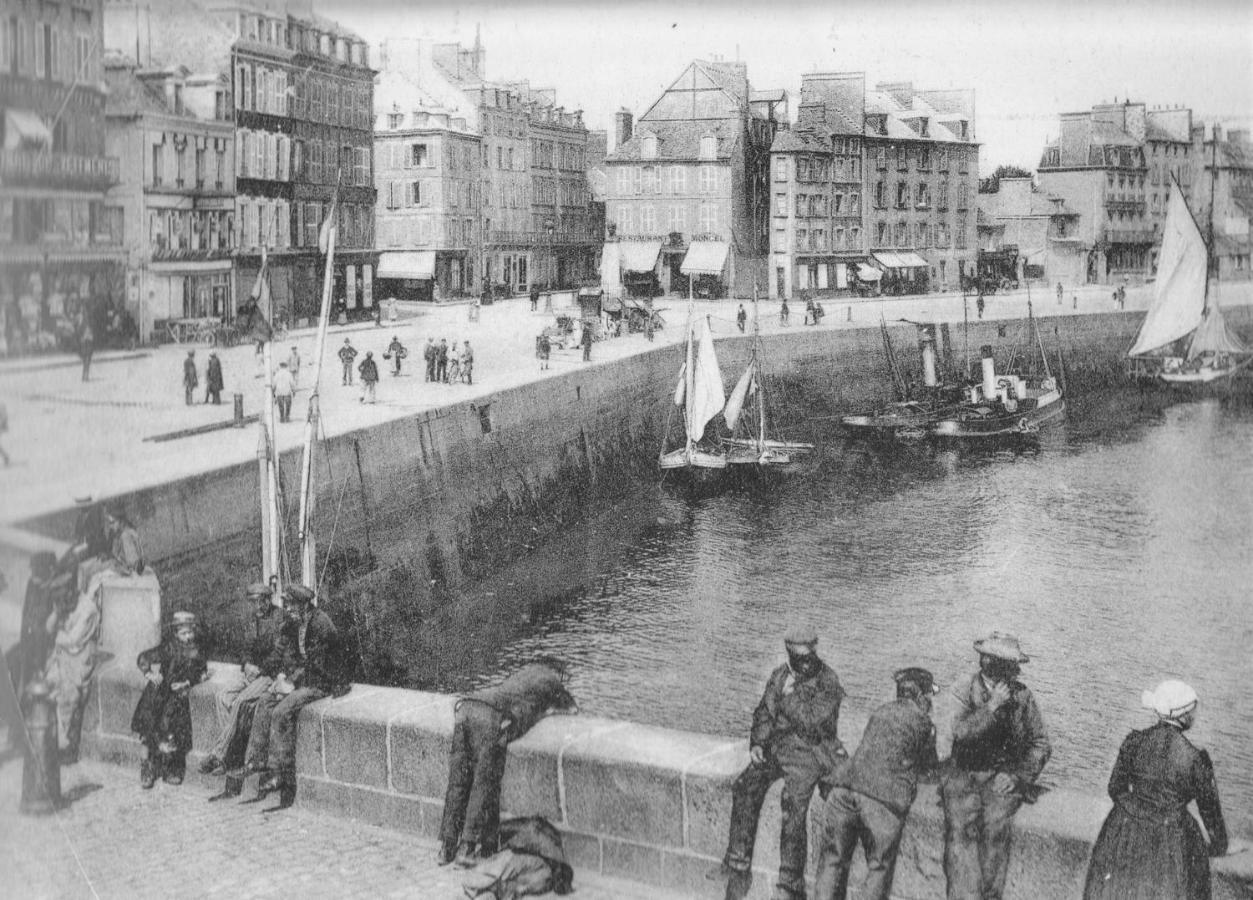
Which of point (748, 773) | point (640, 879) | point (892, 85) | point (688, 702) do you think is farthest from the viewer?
point (688, 702)

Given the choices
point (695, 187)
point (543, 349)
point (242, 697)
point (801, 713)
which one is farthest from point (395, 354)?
point (801, 713)

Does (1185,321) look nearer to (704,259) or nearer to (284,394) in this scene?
(704,259)

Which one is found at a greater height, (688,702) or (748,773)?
(748,773)

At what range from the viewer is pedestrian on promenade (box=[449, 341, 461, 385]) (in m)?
13.6

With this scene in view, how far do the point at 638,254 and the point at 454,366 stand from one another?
→ 8.31 feet

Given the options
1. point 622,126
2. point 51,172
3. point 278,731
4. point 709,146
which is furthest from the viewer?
point 709,146

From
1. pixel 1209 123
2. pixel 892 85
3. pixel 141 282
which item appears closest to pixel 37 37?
pixel 141 282

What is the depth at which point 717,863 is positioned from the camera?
14.5 feet

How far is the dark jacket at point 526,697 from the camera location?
15.1 ft

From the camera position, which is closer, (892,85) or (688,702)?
(892,85)

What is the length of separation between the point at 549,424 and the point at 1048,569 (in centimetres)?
569

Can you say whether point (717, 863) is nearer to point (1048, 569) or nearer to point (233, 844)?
point (233, 844)

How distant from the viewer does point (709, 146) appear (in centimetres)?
952

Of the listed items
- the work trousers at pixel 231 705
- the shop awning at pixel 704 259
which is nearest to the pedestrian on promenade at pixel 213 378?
the work trousers at pixel 231 705
